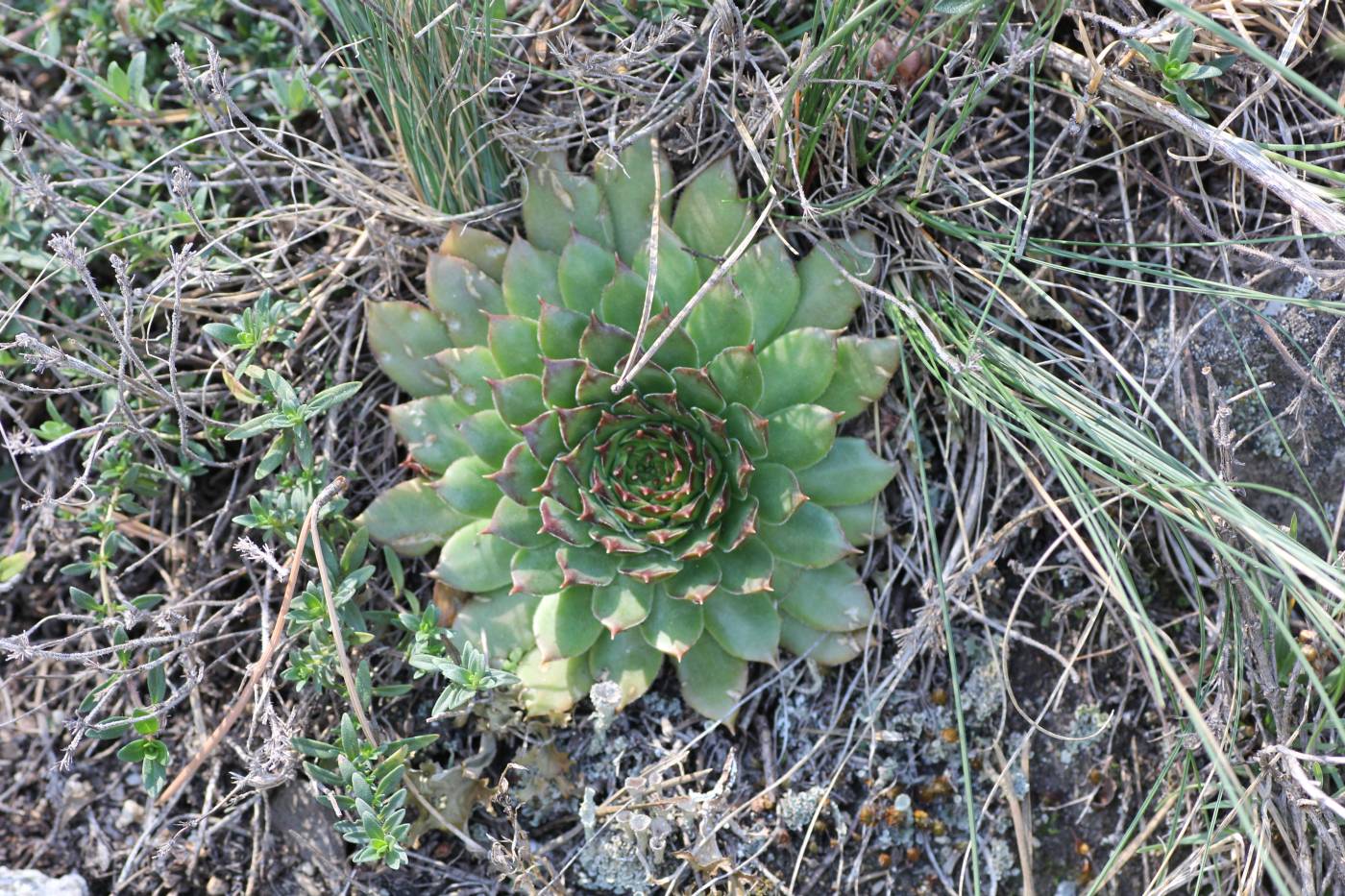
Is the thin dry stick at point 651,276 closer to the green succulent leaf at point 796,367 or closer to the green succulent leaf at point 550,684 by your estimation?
the green succulent leaf at point 796,367

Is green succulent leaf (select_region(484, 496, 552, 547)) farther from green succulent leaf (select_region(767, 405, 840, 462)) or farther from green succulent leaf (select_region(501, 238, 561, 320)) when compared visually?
green succulent leaf (select_region(767, 405, 840, 462))

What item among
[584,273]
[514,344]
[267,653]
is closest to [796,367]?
[584,273]

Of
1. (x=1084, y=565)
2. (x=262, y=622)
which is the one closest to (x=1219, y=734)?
(x=1084, y=565)

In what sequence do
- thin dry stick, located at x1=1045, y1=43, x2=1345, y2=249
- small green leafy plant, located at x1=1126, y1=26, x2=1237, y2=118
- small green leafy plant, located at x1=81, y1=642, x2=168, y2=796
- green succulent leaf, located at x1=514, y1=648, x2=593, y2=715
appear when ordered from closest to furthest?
thin dry stick, located at x1=1045, y1=43, x2=1345, y2=249 → small green leafy plant, located at x1=1126, y1=26, x2=1237, y2=118 → small green leafy plant, located at x1=81, y1=642, x2=168, y2=796 → green succulent leaf, located at x1=514, y1=648, x2=593, y2=715

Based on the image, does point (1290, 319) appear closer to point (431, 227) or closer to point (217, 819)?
point (431, 227)

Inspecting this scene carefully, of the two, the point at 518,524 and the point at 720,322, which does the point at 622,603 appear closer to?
the point at 518,524

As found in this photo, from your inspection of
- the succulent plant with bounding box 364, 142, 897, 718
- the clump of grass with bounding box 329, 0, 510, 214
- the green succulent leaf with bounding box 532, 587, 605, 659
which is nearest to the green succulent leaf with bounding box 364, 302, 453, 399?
the succulent plant with bounding box 364, 142, 897, 718
